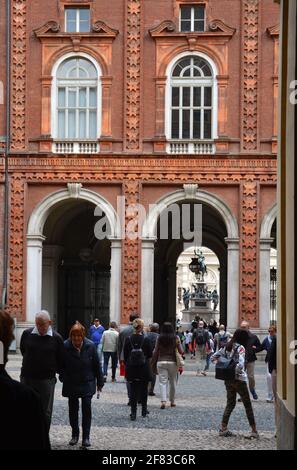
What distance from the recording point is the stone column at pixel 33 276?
33156mm

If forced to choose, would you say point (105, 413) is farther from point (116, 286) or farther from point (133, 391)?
point (116, 286)

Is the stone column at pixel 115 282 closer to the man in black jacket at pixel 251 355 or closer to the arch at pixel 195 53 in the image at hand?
the arch at pixel 195 53

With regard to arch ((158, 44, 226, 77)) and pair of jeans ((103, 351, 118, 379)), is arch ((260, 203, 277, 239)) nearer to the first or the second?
arch ((158, 44, 226, 77))

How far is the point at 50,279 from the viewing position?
121 ft

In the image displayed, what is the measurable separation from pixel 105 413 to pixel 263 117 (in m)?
18.8

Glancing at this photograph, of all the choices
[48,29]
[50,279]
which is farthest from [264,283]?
[48,29]

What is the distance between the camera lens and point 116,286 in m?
33.2

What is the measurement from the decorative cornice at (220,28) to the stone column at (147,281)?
744 centimetres

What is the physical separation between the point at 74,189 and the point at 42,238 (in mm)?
2014

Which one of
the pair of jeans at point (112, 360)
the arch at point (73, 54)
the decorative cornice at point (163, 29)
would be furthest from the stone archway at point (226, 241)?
the pair of jeans at point (112, 360)

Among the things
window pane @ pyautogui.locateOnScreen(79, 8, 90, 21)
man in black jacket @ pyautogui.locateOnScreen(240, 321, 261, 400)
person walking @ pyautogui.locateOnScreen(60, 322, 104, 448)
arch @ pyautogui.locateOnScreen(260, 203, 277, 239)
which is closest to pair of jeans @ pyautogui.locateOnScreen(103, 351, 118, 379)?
man in black jacket @ pyautogui.locateOnScreen(240, 321, 261, 400)

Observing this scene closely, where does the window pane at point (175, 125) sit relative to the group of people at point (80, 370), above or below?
above

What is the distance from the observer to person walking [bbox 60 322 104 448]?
1223 centimetres
